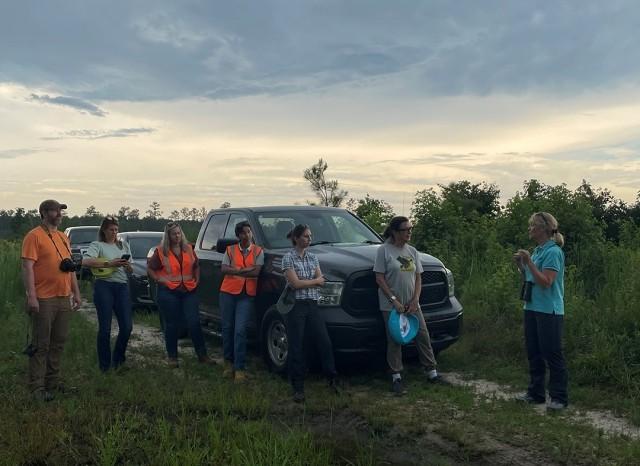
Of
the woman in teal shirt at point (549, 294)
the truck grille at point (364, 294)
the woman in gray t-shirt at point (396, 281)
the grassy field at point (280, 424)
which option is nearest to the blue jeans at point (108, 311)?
the grassy field at point (280, 424)

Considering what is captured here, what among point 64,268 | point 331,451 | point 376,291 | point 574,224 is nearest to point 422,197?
point 574,224

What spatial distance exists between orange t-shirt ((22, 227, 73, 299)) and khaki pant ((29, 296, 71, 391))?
97 millimetres

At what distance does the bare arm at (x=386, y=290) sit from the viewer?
21.5 ft

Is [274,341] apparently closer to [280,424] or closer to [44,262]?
[280,424]

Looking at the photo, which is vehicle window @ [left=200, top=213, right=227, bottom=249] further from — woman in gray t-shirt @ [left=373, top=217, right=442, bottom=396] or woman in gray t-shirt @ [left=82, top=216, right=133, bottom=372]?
woman in gray t-shirt @ [left=373, top=217, right=442, bottom=396]

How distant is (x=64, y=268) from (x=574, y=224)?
383 inches

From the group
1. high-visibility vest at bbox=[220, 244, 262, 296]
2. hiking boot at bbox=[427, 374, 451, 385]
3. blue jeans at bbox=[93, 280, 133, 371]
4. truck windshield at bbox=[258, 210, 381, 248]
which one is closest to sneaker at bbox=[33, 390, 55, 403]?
blue jeans at bbox=[93, 280, 133, 371]

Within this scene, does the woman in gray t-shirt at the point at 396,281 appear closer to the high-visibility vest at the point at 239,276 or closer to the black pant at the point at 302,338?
the black pant at the point at 302,338

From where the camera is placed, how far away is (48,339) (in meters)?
6.43

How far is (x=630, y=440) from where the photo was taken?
16.5 ft

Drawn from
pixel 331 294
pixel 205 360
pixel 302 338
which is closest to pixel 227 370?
pixel 205 360

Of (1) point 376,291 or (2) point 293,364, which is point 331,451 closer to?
(2) point 293,364

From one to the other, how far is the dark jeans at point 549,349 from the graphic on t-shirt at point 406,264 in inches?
48.4

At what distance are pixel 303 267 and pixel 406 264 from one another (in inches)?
42.0
